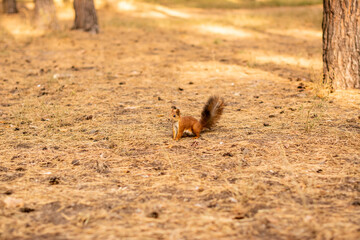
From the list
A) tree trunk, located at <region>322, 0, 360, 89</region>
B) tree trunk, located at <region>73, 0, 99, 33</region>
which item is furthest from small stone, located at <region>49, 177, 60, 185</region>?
tree trunk, located at <region>73, 0, 99, 33</region>

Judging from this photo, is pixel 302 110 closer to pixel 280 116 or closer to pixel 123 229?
pixel 280 116

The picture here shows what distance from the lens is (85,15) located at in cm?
1204

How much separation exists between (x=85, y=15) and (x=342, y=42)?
851 cm

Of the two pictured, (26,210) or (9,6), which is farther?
(9,6)

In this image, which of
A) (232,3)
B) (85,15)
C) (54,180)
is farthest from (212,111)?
(232,3)

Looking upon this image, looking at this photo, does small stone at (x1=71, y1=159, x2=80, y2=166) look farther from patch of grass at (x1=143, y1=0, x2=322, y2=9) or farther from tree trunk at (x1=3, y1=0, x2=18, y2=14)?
patch of grass at (x1=143, y1=0, x2=322, y2=9)

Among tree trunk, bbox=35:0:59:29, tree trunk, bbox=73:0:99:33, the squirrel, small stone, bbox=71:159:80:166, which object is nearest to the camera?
small stone, bbox=71:159:80:166

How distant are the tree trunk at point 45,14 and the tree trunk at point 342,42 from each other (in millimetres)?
8960

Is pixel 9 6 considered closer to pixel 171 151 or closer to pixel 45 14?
pixel 45 14

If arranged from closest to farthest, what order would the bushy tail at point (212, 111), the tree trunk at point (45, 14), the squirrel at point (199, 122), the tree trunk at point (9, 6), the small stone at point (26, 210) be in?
the small stone at point (26, 210), the squirrel at point (199, 122), the bushy tail at point (212, 111), the tree trunk at point (45, 14), the tree trunk at point (9, 6)

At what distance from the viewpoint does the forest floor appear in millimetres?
2686

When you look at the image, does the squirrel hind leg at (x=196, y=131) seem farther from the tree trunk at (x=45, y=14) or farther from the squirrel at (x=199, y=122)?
the tree trunk at (x=45, y=14)

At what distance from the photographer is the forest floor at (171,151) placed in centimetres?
269

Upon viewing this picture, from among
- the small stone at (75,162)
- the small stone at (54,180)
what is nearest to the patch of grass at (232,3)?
the small stone at (75,162)
